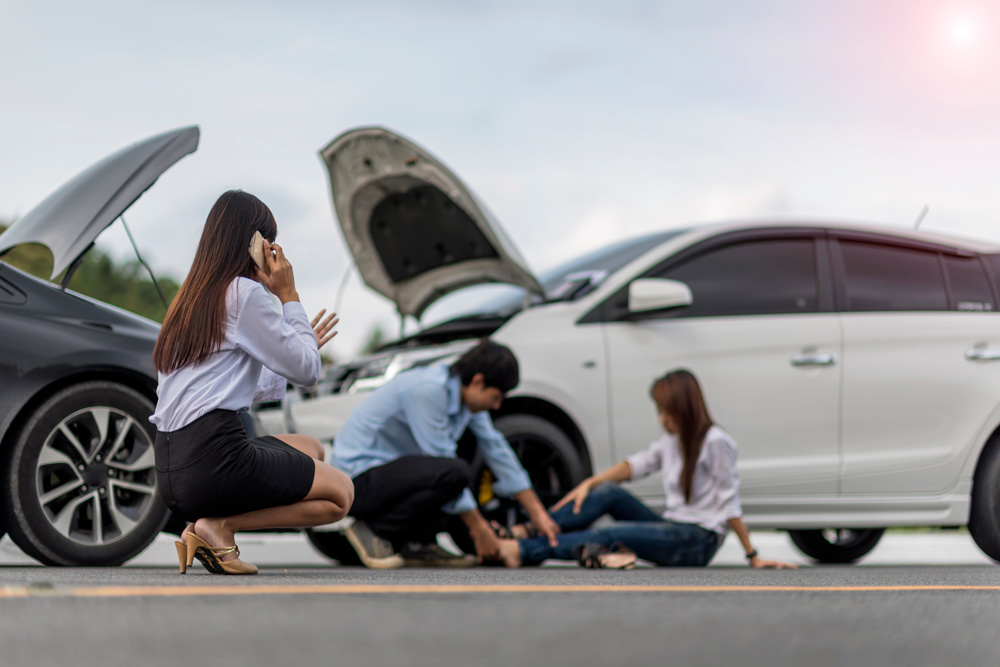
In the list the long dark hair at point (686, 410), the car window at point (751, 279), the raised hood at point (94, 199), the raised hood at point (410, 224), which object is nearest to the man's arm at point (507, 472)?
the long dark hair at point (686, 410)

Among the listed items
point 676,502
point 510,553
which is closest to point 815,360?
point 676,502

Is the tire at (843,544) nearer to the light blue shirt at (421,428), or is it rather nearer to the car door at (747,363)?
the car door at (747,363)

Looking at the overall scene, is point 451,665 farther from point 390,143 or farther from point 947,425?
point 947,425

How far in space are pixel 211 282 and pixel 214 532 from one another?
0.82m

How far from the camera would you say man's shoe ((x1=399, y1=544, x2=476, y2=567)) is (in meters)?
4.90

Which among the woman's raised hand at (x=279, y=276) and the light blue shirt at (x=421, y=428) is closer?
the woman's raised hand at (x=279, y=276)

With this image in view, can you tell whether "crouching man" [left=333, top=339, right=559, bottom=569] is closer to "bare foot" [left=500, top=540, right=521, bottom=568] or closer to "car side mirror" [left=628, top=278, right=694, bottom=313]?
"bare foot" [left=500, top=540, right=521, bottom=568]

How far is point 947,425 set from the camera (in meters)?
5.80

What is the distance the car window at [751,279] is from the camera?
565 cm

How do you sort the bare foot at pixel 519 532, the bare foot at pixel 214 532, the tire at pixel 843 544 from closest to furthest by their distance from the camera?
1. the bare foot at pixel 214 532
2. the bare foot at pixel 519 532
3. the tire at pixel 843 544

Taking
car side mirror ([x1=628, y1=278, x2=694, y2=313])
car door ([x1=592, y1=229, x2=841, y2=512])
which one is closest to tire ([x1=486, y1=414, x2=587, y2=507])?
car door ([x1=592, y1=229, x2=841, y2=512])

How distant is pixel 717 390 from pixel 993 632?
2.99 m

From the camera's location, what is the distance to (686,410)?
16.5 ft

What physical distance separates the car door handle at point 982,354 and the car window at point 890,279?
0.28m
